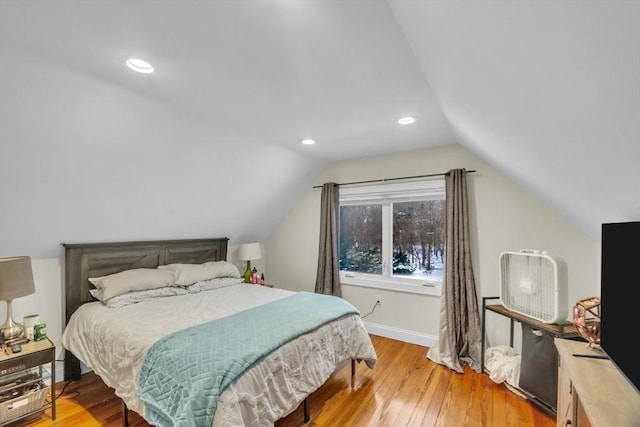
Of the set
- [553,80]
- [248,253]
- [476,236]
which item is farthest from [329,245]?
[553,80]

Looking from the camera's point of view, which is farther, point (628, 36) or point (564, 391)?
point (564, 391)

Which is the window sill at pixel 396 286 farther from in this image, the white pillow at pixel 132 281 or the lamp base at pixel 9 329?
the lamp base at pixel 9 329

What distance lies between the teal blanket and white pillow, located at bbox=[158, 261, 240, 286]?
1.25m

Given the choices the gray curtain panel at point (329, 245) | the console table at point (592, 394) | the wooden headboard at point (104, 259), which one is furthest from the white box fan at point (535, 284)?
the wooden headboard at point (104, 259)

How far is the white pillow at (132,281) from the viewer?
2611mm

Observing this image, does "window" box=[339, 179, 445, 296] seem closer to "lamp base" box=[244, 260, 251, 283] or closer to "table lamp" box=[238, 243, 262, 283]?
"table lamp" box=[238, 243, 262, 283]

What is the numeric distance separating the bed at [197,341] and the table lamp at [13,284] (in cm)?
40

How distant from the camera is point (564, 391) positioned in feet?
5.18

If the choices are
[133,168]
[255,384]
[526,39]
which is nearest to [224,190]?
[133,168]

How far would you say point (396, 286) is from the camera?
353cm

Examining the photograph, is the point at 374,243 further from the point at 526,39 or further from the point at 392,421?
the point at 526,39

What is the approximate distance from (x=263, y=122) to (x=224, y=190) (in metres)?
1.17

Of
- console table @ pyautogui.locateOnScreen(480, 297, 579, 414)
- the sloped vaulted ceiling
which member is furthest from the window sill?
the sloped vaulted ceiling

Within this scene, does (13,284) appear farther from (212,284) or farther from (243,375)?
(243,375)
